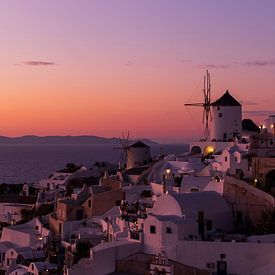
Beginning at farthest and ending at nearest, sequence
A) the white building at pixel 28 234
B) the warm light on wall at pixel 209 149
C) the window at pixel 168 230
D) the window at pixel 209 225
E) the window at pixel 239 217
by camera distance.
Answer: the warm light on wall at pixel 209 149 → the white building at pixel 28 234 → the window at pixel 239 217 → the window at pixel 209 225 → the window at pixel 168 230

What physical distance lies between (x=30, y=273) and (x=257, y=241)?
10.5 meters

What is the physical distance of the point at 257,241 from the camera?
2383 centimetres

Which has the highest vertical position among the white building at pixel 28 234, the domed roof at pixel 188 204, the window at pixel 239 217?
the domed roof at pixel 188 204

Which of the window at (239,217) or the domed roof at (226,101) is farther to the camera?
the domed roof at (226,101)

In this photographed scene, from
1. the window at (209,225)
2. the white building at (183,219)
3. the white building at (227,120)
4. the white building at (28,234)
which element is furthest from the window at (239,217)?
the white building at (227,120)

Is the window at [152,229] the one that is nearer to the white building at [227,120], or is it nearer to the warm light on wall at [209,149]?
the warm light on wall at [209,149]

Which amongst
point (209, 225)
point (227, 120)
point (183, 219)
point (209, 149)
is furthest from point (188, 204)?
point (227, 120)

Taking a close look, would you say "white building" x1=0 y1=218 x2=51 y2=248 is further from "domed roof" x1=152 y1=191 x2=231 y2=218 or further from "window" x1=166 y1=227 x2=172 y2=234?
"window" x1=166 y1=227 x2=172 y2=234

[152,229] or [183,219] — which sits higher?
[183,219]

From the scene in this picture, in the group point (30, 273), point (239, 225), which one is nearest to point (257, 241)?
point (239, 225)

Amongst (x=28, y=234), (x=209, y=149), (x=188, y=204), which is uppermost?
(x=209, y=149)

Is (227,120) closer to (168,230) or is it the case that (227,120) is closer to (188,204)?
(188,204)

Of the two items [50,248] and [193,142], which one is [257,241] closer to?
[50,248]

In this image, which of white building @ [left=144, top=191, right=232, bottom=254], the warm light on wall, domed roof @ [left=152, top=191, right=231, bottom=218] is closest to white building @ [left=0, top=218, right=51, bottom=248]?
domed roof @ [left=152, top=191, right=231, bottom=218]
